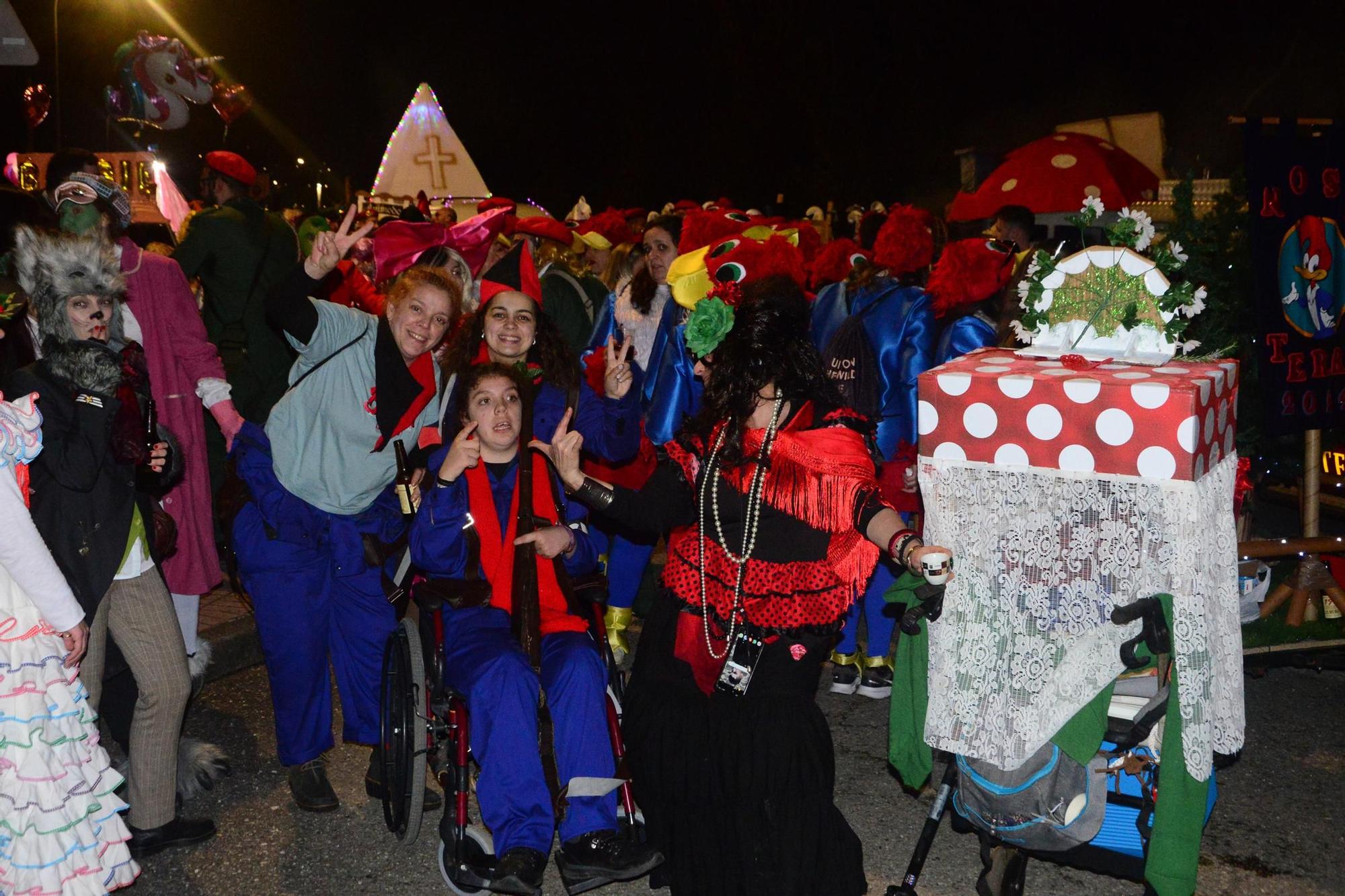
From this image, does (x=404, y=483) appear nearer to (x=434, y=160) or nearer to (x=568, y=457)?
(x=568, y=457)

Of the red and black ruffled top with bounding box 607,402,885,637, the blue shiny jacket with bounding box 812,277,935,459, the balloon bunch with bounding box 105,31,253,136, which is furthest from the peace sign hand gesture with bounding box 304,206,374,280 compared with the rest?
the balloon bunch with bounding box 105,31,253,136

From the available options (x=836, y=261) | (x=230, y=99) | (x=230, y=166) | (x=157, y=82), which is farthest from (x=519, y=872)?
(x=230, y=99)

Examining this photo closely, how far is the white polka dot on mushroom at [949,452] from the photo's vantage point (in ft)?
9.84

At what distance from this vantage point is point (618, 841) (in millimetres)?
3344

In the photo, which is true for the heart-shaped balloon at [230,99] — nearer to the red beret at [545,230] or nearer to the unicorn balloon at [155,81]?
the unicorn balloon at [155,81]

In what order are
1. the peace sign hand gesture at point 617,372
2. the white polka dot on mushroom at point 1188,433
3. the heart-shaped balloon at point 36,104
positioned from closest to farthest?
the white polka dot on mushroom at point 1188,433, the peace sign hand gesture at point 617,372, the heart-shaped balloon at point 36,104

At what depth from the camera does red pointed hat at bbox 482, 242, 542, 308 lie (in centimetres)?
439

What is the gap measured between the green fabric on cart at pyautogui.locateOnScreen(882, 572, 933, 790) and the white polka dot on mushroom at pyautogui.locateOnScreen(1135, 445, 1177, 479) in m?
0.75

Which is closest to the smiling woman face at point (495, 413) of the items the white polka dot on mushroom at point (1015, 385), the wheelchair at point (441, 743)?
the wheelchair at point (441, 743)

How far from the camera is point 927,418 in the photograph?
9.95ft

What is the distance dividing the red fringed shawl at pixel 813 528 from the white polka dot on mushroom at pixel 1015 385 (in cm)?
54

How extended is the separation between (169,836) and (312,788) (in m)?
0.51

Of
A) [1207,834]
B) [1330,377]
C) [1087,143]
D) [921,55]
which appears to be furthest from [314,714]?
[921,55]

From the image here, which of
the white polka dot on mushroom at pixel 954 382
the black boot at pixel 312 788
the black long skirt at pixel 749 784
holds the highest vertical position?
the white polka dot on mushroom at pixel 954 382
